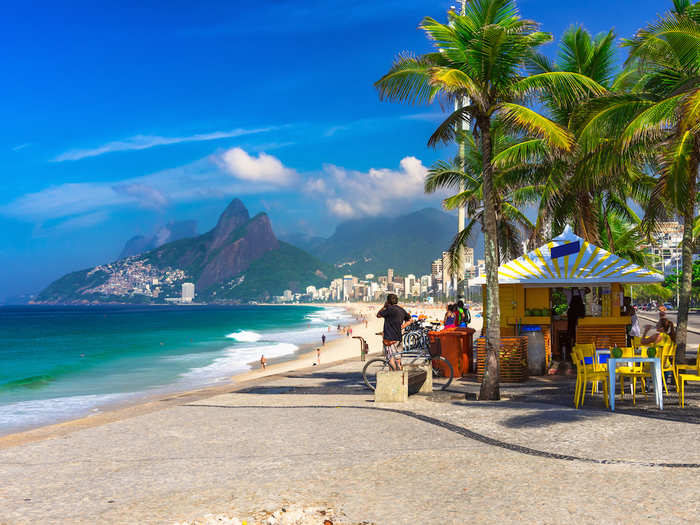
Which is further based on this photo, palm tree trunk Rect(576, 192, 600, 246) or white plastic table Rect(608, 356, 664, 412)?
palm tree trunk Rect(576, 192, 600, 246)

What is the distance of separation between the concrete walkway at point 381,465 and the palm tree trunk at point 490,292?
505 millimetres

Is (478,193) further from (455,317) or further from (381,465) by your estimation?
(381,465)

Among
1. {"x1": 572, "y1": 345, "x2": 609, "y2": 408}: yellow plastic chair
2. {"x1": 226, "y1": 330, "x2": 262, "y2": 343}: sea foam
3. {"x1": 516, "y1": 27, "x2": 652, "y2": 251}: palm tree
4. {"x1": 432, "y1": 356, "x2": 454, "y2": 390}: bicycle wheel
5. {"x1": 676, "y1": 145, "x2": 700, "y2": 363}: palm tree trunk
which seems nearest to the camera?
{"x1": 572, "y1": 345, "x2": 609, "y2": 408}: yellow plastic chair

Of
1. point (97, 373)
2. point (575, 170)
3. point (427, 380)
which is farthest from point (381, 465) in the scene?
point (97, 373)

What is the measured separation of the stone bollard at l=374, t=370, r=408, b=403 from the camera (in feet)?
34.4

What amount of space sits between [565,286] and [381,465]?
1022cm

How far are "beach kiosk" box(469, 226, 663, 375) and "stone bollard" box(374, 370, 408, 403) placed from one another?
13.5 ft

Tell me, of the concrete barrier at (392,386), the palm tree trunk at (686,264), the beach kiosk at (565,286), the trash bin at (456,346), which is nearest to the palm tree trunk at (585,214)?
the beach kiosk at (565,286)

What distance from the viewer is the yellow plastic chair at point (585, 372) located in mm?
9430

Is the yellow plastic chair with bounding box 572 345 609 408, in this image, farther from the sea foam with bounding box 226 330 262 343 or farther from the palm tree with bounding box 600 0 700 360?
the sea foam with bounding box 226 330 262 343

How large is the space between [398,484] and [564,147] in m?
6.79

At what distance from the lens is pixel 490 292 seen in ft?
35.4

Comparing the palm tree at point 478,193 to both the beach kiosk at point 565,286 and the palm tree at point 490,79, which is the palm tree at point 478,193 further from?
the palm tree at point 490,79

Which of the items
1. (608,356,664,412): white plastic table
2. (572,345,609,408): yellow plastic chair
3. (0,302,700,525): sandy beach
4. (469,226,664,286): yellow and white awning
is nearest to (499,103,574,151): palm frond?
(572,345,609,408): yellow plastic chair
